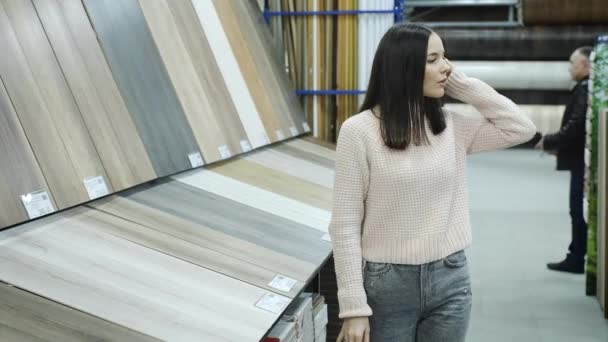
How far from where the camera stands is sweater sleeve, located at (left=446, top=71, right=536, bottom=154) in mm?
2059

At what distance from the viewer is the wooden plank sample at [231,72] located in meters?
3.82

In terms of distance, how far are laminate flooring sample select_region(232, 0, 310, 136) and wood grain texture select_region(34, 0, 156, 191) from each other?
1869 millimetres

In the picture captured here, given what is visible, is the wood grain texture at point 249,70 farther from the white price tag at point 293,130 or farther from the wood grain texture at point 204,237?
the wood grain texture at point 204,237

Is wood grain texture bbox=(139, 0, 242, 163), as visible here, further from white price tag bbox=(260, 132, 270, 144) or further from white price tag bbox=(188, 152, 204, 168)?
white price tag bbox=(260, 132, 270, 144)

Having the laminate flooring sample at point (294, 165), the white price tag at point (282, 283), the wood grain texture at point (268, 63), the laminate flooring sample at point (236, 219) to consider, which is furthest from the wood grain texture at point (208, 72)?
the white price tag at point (282, 283)

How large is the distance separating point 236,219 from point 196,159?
0.55m

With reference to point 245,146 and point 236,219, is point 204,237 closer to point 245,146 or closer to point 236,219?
point 236,219

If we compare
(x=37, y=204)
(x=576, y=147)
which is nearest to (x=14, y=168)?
(x=37, y=204)

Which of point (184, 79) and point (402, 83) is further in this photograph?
point (184, 79)

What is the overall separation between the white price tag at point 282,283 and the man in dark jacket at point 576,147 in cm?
350

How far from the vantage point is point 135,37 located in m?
2.93

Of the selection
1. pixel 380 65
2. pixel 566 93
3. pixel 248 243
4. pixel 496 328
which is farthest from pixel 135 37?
pixel 566 93

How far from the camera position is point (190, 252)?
2.19 metres

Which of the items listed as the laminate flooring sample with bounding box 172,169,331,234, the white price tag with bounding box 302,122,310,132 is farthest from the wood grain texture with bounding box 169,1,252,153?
the white price tag with bounding box 302,122,310,132
